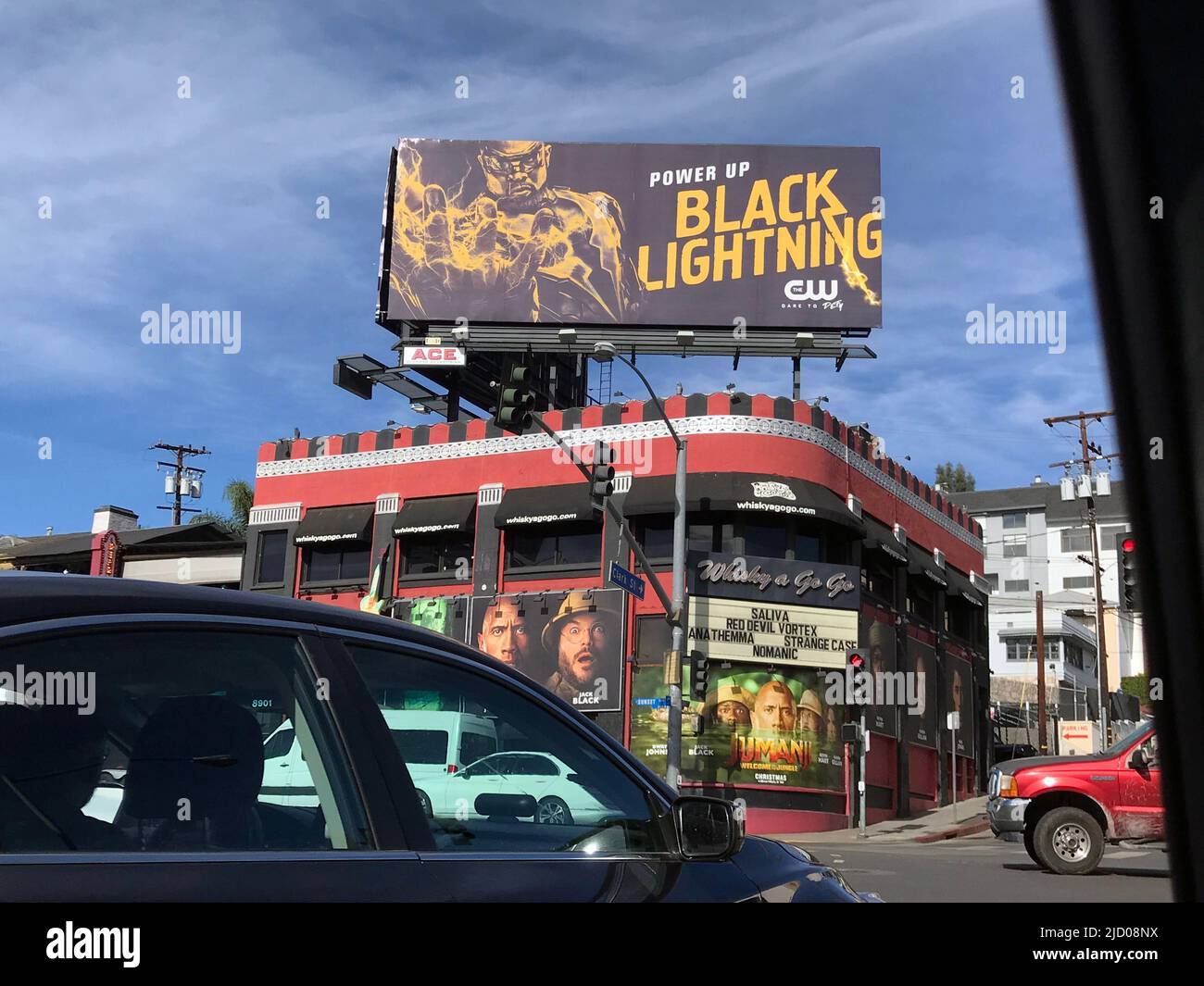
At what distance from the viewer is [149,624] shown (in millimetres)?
2217

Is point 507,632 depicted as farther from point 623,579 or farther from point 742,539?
point 623,579

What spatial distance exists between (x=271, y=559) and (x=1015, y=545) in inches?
2030

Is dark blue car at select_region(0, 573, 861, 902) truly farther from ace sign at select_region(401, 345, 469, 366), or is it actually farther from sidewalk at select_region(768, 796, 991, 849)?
ace sign at select_region(401, 345, 469, 366)

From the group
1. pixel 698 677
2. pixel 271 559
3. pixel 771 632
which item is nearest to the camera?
pixel 698 677

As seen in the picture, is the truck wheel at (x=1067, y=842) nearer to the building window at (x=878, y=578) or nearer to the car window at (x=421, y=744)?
the car window at (x=421, y=744)

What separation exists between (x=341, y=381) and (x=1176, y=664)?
35.4m

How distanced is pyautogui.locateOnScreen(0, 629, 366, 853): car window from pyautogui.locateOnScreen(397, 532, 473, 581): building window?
2917 cm

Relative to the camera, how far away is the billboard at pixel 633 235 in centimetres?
3288

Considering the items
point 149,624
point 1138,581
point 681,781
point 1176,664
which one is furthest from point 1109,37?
point 681,781

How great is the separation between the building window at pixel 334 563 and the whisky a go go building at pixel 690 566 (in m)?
0.06

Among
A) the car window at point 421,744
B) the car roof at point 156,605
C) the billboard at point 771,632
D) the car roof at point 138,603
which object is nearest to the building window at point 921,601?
the billboard at point 771,632

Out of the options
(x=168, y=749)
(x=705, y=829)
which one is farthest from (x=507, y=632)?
(x=168, y=749)

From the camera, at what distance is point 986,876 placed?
14.4m
